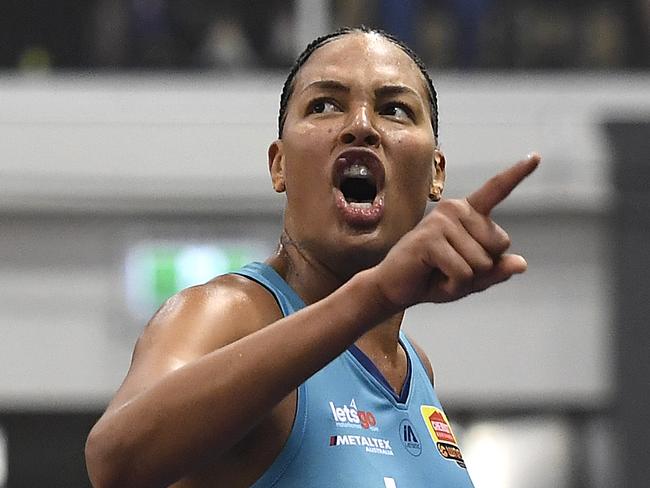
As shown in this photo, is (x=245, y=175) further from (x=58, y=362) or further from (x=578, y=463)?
(x=578, y=463)

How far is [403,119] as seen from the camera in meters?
2.45

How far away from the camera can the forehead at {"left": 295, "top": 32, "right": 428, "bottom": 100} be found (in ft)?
7.97

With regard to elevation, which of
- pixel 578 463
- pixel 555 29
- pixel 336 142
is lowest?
pixel 578 463

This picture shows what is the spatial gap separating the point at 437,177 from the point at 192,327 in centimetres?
78

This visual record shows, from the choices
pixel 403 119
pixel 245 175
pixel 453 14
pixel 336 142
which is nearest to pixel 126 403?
pixel 336 142

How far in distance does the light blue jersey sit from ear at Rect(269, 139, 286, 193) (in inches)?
7.7

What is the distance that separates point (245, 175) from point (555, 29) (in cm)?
236

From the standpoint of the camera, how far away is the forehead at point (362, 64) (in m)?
2.43

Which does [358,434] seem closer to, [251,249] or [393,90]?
[393,90]

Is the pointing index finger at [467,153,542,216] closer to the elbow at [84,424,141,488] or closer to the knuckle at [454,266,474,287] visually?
the knuckle at [454,266,474,287]

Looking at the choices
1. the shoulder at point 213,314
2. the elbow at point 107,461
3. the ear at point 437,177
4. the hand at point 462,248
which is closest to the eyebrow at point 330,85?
the ear at point 437,177

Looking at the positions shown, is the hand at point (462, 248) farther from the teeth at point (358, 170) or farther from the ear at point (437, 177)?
the ear at point (437, 177)

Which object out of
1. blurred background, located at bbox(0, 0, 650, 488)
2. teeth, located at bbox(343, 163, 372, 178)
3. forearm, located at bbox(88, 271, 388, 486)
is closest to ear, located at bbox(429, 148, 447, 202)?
teeth, located at bbox(343, 163, 372, 178)

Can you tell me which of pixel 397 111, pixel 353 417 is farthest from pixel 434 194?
pixel 353 417
